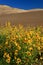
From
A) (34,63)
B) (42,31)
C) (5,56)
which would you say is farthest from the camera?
(42,31)

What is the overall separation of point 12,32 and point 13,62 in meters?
0.97

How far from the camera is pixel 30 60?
8.92 meters

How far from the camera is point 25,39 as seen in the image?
28.9 ft

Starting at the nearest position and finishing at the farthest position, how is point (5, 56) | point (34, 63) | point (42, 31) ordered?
point (5, 56) < point (34, 63) < point (42, 31)

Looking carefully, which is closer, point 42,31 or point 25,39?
point 25,39

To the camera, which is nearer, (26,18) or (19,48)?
(19,48)

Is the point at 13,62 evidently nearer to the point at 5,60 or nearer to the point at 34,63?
the point at 5,60

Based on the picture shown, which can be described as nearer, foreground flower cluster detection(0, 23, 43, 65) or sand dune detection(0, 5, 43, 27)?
foreground flower cluster detection(0, 23, 43, 65)

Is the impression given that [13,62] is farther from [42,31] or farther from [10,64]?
[42,31]

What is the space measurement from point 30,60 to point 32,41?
632mm

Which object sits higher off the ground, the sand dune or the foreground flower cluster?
the foreground flower cluster

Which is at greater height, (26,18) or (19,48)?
(19,48)

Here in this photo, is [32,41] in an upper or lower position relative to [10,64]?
upper

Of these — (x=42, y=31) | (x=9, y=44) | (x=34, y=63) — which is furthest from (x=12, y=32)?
(x=42, y=31)
